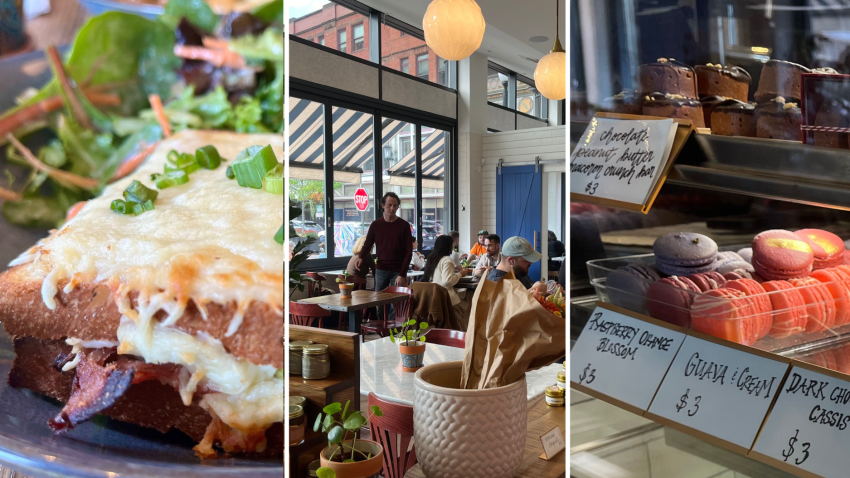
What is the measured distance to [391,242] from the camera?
15.7 ft

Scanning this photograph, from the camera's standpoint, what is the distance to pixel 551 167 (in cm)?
814

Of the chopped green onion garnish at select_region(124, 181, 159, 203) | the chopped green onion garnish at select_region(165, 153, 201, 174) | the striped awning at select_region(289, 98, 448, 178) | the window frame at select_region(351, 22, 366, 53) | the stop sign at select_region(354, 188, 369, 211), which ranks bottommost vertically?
the chopped green onion garnish at select_region(124, 181, 159, 203)

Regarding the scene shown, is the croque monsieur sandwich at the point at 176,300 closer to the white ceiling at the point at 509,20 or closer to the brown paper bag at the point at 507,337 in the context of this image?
the brown paper bag at the point at 507,337

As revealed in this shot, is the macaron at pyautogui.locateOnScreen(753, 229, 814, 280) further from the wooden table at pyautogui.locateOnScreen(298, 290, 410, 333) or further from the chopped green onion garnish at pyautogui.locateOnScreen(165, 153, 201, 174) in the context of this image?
the wooden table at pyautogui.locateOnScreen(298, 290, 410, 333)

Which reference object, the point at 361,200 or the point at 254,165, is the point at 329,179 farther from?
the point at 254,165

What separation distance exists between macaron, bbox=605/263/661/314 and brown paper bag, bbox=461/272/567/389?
0.10 meters

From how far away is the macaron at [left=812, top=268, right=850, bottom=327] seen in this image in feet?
2.58

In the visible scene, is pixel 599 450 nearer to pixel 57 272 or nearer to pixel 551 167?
pixel 57 272

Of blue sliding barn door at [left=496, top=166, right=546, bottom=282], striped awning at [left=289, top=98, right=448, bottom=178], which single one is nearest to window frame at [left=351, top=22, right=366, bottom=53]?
striped awning at [left=289, top=98, right=448, bottom=178]

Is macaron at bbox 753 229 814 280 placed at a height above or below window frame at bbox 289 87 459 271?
below

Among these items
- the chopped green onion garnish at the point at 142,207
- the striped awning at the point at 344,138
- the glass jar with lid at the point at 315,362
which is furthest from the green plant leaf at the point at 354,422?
the striped awning at the point at 344,138

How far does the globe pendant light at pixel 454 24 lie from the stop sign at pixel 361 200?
3309 mm

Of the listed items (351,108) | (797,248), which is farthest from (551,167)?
(797,248)

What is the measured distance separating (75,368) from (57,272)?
0.13 metres
